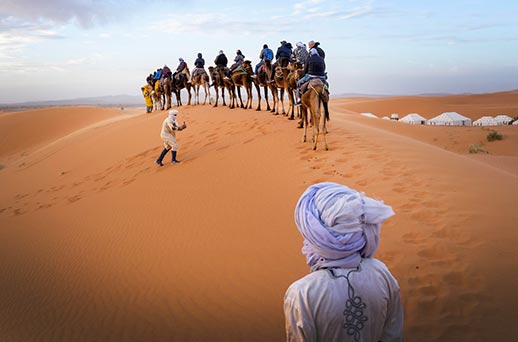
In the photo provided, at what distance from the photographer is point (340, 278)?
1950 millimetres

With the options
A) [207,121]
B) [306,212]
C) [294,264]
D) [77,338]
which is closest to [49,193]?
[207,121]

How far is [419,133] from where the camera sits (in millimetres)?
21406

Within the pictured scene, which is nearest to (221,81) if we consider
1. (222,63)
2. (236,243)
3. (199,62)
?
(222,63)

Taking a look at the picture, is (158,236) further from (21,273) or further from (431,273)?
(431,273)

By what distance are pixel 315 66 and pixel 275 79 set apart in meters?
5.14

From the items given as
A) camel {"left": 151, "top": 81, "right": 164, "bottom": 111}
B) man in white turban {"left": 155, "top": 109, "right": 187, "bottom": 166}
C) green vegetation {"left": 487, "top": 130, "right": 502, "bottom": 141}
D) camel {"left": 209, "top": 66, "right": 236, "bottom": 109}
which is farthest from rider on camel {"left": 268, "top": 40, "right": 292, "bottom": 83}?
green vegetation {"left": 487, "top": 130, "right": 502, "bottom": 141}

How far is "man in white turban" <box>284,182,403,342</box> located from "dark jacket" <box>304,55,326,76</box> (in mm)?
8250

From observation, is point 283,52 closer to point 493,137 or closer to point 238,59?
point 238,59

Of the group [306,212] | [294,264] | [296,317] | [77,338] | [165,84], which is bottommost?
[77,338]

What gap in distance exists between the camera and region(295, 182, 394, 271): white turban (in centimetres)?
195

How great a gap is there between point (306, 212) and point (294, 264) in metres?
3.50

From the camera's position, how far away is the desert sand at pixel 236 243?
4.48m

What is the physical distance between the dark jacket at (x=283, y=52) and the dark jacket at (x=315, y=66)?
13.6ft

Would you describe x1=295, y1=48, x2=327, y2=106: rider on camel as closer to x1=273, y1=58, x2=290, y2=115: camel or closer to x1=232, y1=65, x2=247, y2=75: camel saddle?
x1=273, y1=58, x2=290, y2=115: camel
